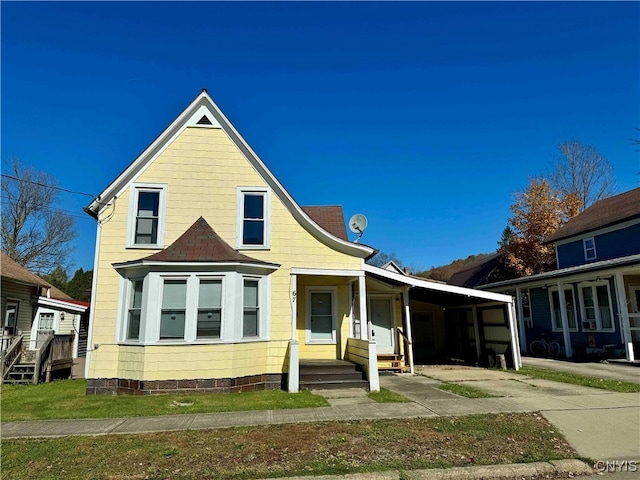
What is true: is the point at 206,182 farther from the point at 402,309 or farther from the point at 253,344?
the point at 402,309

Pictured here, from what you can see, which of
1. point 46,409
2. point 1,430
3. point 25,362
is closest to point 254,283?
point 46,409

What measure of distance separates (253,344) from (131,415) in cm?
346

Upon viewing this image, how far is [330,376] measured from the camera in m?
10.9

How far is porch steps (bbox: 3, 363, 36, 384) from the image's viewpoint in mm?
13406

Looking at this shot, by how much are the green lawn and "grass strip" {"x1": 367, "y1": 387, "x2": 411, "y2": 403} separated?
3.95ft

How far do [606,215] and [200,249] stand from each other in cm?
2136

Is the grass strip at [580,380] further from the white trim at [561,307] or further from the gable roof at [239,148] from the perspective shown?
the gable roof at [239,148]

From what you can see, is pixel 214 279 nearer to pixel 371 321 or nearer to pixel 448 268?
pixel 371 321

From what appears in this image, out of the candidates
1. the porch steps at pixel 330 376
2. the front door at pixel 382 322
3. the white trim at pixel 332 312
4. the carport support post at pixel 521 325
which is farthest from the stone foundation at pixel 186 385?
the carport support post at pixel 521 325

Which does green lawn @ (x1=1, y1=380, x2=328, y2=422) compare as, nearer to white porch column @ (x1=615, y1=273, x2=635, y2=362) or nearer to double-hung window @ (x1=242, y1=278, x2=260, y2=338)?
double-hung window @ (x1=242, y1=278, x2=260, y2=338)

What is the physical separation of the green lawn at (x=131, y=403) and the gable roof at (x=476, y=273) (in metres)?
24.6

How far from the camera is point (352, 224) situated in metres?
14.0

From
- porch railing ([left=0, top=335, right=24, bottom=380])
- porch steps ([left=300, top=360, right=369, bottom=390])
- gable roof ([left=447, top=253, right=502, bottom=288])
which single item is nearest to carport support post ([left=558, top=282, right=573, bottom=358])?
porch steps ([left=300, top=360, right=369, bottom=390])

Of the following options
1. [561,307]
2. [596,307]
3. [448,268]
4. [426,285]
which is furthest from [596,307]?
[448,268]
